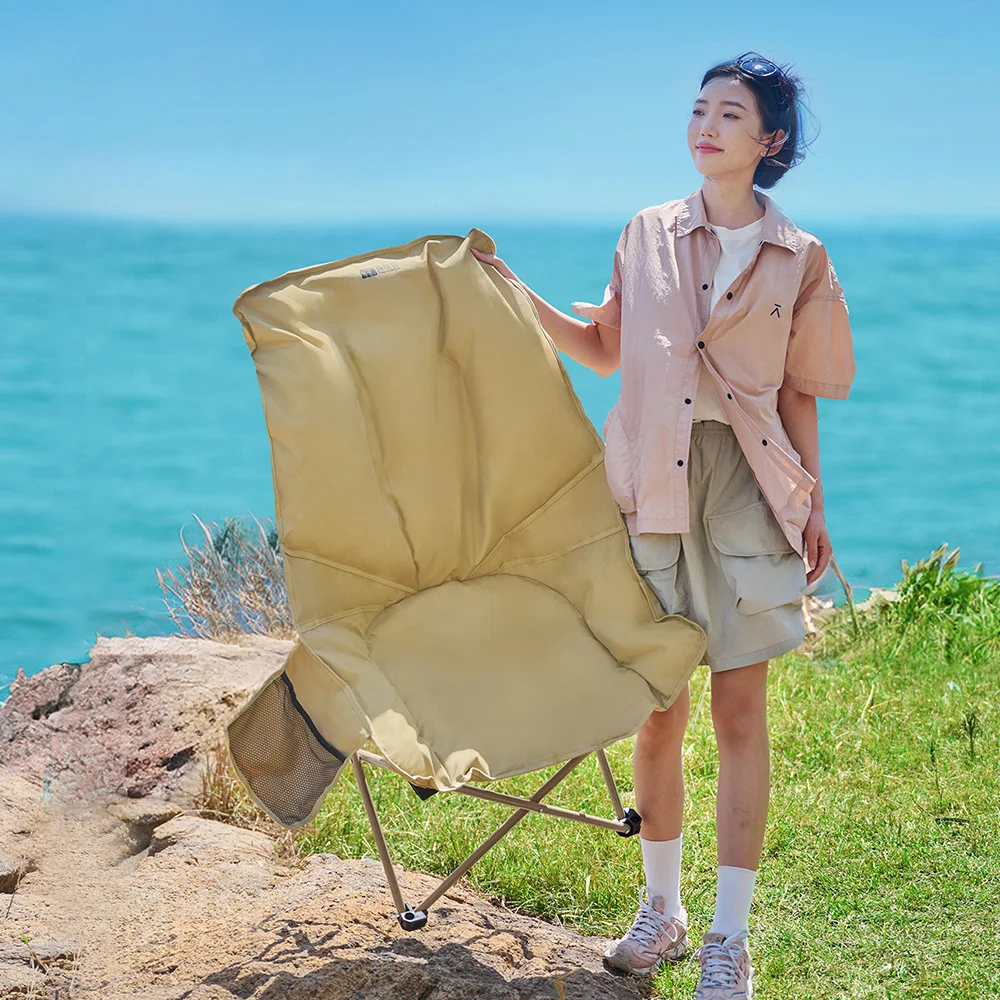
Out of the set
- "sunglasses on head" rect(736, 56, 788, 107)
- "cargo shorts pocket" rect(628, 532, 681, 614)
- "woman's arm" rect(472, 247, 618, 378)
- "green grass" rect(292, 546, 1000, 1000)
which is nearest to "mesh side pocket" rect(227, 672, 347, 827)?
"green grass" rect(292, 546, 1000, 1000)

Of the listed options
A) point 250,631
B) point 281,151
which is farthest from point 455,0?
point 250,631

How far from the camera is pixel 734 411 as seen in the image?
2.09m

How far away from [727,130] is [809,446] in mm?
580

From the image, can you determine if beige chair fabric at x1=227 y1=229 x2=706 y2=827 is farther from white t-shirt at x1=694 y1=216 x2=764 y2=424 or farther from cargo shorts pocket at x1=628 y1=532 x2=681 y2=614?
white t-shirt at x1=694 y1=216 x2=764 y2=424

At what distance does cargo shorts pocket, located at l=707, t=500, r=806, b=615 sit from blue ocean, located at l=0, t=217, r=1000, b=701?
8497 mm

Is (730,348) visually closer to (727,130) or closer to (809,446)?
(809,446)

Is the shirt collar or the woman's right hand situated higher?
the shirt collar

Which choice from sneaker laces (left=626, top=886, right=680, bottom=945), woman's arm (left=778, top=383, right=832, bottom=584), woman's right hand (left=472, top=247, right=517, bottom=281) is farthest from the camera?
woman's right hand (left=472, top=247, right=517, bottom=281)

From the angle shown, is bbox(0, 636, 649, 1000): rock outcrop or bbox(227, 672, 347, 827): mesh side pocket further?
bbox(0, 636, 649, 1000): rock outcrop

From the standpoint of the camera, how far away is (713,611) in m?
2.17

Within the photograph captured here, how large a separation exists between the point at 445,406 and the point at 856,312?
50.8 ft

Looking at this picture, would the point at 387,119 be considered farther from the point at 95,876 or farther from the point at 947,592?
the point at 95,876

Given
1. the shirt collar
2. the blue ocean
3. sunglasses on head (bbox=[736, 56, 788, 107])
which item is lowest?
the blue ocean

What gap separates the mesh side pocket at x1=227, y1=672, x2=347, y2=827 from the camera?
2.04 metres
